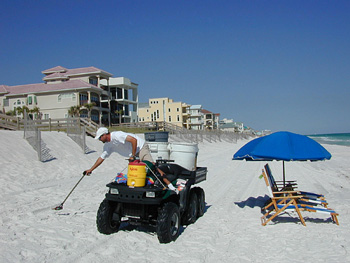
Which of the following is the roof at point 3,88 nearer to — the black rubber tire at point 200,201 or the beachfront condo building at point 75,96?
the beachfront condo building at point 75,96

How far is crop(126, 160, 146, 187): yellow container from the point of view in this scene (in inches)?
214

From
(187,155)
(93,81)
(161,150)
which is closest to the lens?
(187,155)

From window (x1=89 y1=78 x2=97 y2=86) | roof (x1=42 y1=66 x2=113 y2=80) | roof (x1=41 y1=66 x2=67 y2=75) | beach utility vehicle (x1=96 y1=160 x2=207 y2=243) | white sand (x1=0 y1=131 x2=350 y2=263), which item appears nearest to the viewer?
white sand (x1=0 y1=131 x2=350 y2=263)

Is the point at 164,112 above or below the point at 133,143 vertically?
above

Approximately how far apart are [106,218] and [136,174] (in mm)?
1036

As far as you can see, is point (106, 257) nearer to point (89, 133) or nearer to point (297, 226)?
point (297, 226)

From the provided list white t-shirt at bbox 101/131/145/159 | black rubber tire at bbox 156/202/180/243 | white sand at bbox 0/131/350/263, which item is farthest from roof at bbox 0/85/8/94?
black rubber tire at bbox 156/202/180/243

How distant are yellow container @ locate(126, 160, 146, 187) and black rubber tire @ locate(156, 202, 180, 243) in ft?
1.88

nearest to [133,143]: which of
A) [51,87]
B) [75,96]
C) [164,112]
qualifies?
[75,96]

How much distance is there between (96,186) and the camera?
11.1 meters

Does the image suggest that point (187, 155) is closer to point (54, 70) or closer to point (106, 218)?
point (106, 218)

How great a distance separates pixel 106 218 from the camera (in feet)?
19.0

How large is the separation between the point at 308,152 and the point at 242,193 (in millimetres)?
3800

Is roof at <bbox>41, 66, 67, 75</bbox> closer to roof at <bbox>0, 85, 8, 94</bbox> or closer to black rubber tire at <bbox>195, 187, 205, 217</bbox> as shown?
roof at <bbox>0, 85, 8, 94</bbox>
